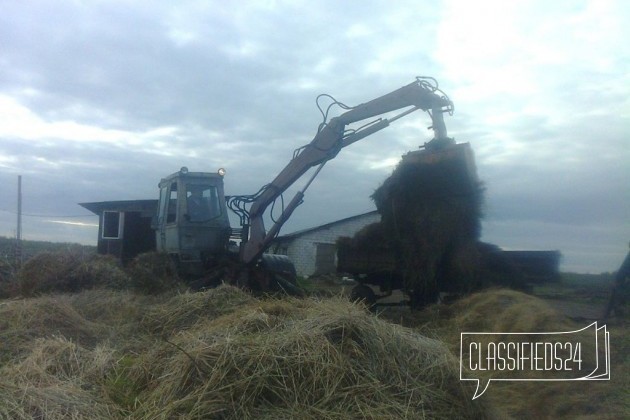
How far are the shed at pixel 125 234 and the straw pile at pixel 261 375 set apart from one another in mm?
10850

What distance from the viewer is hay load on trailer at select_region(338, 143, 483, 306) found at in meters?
12.6

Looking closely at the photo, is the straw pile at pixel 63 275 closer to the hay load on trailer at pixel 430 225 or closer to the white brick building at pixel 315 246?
the hay load on trailer at pixel 430 225

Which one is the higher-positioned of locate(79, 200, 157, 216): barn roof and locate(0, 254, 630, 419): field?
locate(79, 200, 157, 216): barn roof

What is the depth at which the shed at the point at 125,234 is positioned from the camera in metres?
18.1

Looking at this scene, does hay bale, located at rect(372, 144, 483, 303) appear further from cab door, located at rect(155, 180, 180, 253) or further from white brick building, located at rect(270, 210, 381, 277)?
white brick building, located at rect(270, 210, 381, 277)

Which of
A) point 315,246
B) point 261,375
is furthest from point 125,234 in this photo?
point 315,246

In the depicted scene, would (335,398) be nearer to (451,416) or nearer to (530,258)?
(451,416)

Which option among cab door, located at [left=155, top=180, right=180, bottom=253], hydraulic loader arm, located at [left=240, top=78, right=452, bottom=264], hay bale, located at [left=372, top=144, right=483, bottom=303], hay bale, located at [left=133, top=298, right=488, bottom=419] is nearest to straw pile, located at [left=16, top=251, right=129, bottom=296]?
cab door, located at [left=155, top=180, right=180, bottom=253]

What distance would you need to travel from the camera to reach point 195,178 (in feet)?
50.0

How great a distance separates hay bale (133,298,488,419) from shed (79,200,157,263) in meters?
12.0

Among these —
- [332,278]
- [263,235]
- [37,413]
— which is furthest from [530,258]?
[332,278]

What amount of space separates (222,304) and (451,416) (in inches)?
186

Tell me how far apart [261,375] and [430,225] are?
25.2ft

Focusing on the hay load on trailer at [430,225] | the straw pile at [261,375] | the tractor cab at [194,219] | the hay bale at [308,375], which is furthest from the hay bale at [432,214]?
the hay bale at [308,375]
